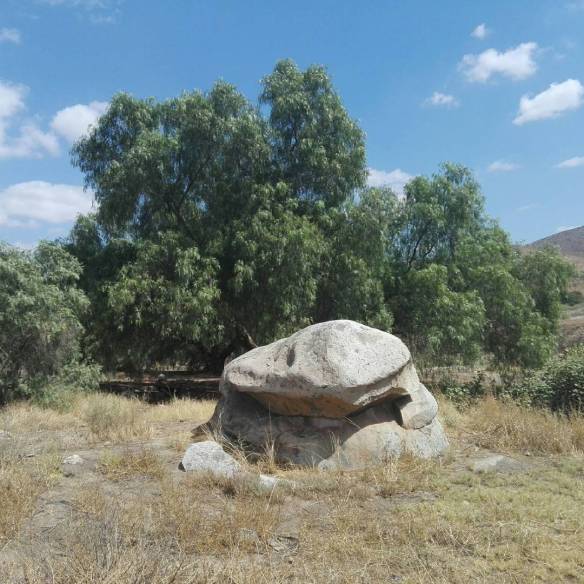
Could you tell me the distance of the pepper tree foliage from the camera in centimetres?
1354

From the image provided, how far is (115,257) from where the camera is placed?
50.4 feet

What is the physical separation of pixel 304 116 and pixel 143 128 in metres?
4.40

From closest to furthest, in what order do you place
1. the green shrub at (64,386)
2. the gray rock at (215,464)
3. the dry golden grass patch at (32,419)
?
the gray rock at (215,464) → the dry golden grass patch at (32,419) → the green shrub at (64,386)

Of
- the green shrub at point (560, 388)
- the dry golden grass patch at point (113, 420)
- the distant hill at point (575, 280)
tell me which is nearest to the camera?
the dry golden grass patch at point (113, 420)

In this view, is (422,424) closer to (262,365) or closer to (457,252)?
(262,365)

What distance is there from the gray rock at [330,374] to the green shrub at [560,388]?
4201mm

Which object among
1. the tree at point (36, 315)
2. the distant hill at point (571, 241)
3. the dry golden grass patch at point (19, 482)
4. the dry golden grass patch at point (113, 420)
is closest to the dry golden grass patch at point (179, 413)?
the dry golden grass patch at point (113, 420)

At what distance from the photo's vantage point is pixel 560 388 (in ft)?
36.9

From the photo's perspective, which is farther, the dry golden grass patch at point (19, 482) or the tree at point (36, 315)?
the tree at point (36, 315)

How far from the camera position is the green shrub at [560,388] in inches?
424

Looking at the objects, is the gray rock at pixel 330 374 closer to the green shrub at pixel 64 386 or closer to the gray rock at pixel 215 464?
the gray rock at pixel 215 464

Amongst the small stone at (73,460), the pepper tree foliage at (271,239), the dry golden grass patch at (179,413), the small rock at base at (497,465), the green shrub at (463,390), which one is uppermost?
the pepper tree foliage at (271,239)

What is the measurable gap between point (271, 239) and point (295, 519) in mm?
8471

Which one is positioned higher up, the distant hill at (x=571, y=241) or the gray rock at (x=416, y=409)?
the distant hill at (x=571, y=241)
